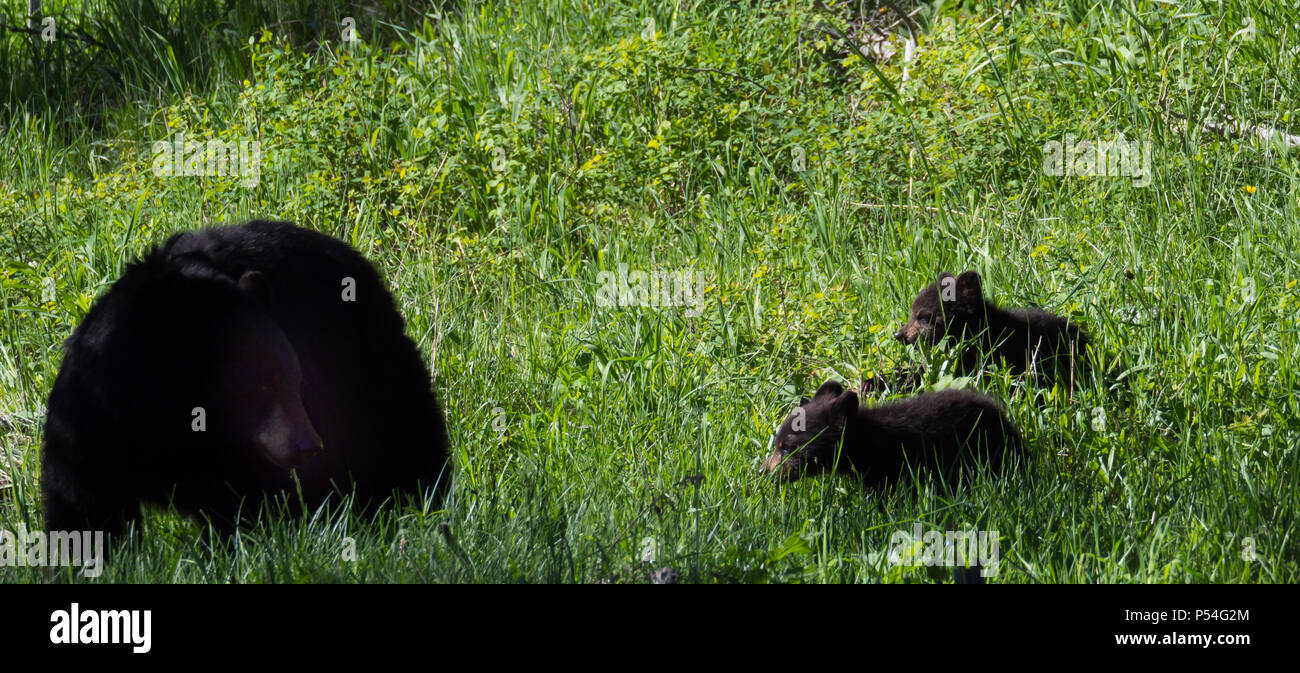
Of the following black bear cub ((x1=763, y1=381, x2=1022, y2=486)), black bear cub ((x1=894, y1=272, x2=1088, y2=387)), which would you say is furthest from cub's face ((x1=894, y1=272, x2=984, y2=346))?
black bear cub ((x1=763, y1=381, x2=1022, y2=486))

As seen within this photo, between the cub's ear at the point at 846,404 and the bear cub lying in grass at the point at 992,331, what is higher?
the bear cub lying in grass at the point at 992,331

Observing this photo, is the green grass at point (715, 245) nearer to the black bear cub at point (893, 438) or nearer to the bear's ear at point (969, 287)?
the black bear cub at point (893, 438)

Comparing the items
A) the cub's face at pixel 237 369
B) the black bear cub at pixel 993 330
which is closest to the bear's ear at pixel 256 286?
the cub's face at pixel 237 369

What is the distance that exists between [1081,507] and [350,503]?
7.40 ft

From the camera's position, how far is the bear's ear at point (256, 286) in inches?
141

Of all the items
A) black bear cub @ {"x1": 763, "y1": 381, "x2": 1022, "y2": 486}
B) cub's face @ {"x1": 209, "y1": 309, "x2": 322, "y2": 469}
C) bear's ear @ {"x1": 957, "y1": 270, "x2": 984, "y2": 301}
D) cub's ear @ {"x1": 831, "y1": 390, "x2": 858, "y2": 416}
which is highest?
bear's ear @ {"x1": 957, "y1": 270, "x2": 984, "y2": 301}

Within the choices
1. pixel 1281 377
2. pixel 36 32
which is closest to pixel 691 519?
pixel 1281 377

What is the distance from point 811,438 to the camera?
14.9ft

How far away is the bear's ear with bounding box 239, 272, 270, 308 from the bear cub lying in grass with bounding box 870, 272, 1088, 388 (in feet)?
8.85

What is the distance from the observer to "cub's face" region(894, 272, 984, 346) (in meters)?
5.19

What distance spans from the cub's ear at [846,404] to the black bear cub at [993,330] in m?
0.76

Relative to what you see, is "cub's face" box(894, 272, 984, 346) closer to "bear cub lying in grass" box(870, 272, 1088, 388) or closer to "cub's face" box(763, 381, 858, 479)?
"bear cub lying in grass" box(870, 272, 1088, 388)

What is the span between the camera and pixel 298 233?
405cm

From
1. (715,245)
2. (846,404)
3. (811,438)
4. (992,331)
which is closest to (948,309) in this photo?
(992,331)
